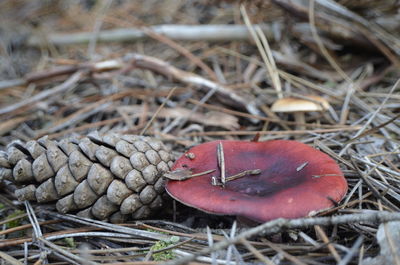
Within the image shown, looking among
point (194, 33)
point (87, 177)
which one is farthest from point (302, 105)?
point (194, 33)

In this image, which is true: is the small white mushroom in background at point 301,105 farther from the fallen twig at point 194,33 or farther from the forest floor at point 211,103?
the fallen twig at point 194,33

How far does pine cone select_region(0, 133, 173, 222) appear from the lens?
4.46 ft

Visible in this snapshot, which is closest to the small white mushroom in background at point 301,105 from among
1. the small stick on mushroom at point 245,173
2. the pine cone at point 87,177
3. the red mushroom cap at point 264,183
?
the red mushroom cap at point 264,183

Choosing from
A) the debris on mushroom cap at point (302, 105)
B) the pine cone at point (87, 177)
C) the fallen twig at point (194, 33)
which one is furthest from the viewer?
the fallen twig at point (194, 33)

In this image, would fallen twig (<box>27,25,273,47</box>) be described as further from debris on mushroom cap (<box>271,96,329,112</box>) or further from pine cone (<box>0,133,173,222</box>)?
pine cone (<box>0,133,173,222</box>)

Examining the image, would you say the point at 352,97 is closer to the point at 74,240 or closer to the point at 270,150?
the point at 270,150

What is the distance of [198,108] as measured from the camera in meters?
2.37

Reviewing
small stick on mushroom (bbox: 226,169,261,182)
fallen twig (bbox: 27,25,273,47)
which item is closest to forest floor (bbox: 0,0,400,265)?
fallen twig (bbox: 27,25,273,47)

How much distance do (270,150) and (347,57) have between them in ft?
5.97

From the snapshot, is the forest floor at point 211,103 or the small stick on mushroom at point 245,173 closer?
the forest floor at point 211,103

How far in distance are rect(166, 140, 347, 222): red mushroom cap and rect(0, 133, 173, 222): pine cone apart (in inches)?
6.1

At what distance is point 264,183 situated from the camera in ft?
4.51

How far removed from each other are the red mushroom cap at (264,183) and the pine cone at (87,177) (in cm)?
15

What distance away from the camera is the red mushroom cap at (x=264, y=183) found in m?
1.11
